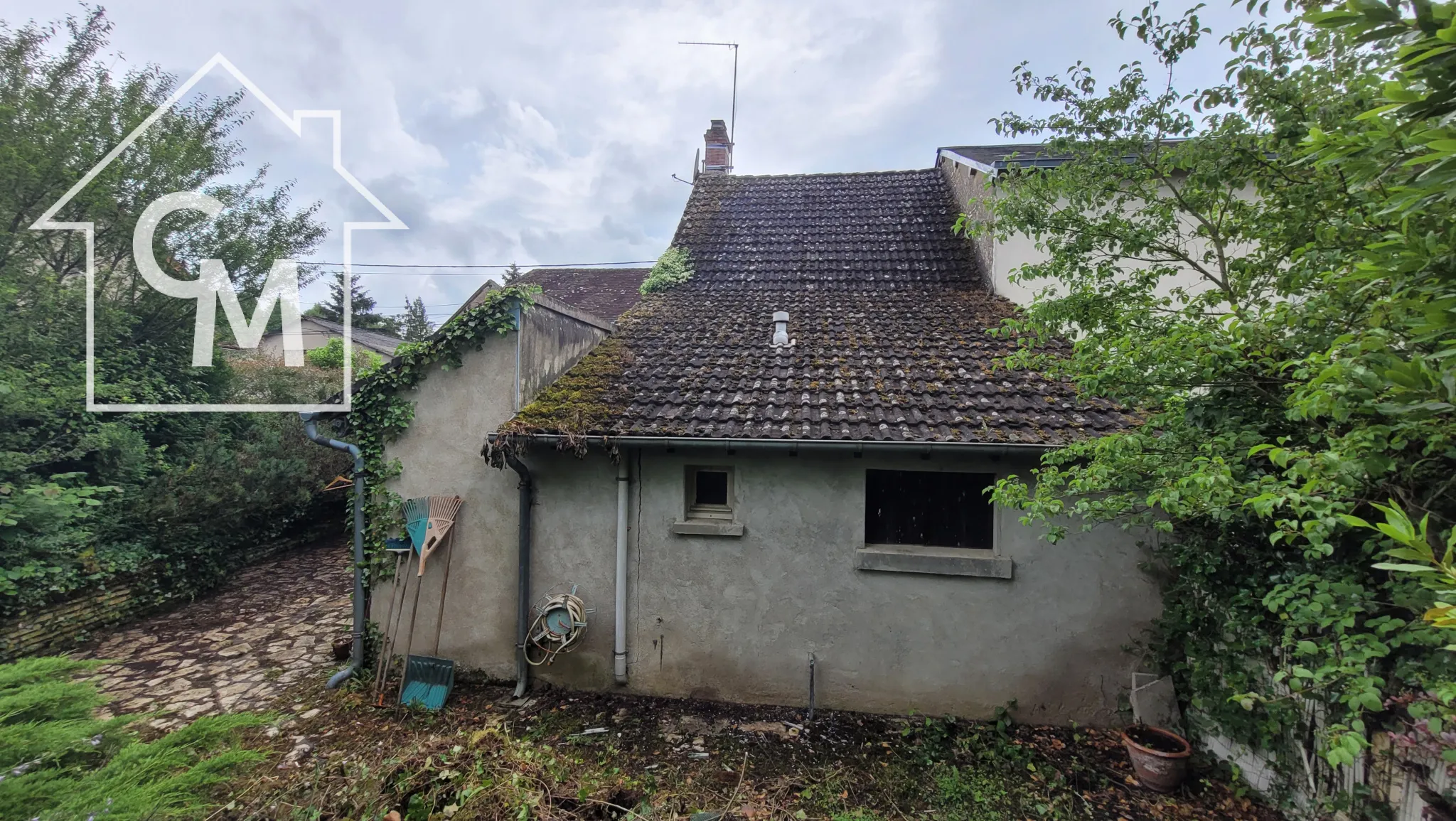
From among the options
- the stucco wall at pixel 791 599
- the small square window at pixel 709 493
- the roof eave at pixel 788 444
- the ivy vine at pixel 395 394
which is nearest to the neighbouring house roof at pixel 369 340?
the ivy vine at pixel 395 394

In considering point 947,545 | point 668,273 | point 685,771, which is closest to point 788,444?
point 947,545

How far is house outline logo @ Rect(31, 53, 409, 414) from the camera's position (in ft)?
21.6

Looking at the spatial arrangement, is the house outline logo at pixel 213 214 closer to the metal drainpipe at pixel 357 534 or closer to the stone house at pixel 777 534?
the metal drainpipe at pixel 357 534

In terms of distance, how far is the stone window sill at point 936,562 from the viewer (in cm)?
481

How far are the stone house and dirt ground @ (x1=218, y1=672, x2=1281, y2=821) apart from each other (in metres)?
0.31

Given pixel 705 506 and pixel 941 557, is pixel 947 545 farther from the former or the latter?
pixel 705 506

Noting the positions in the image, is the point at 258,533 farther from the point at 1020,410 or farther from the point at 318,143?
the point at 1020,410

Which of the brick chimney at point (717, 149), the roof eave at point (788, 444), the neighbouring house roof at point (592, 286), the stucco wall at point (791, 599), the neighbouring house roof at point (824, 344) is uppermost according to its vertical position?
the brick chimney at point (717, 149)

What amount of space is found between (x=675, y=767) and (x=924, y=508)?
3.18 metres

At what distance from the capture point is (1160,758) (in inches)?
155

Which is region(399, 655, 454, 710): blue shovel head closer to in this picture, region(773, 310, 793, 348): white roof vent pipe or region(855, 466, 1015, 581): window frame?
region(855, 466, 1015, 581): window frame

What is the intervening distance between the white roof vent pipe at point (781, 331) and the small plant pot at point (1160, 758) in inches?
189

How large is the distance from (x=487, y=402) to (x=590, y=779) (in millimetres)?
3519

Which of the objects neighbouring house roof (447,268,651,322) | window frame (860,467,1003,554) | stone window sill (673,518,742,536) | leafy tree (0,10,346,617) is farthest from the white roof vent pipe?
leafy tree (0,10,346,617)
